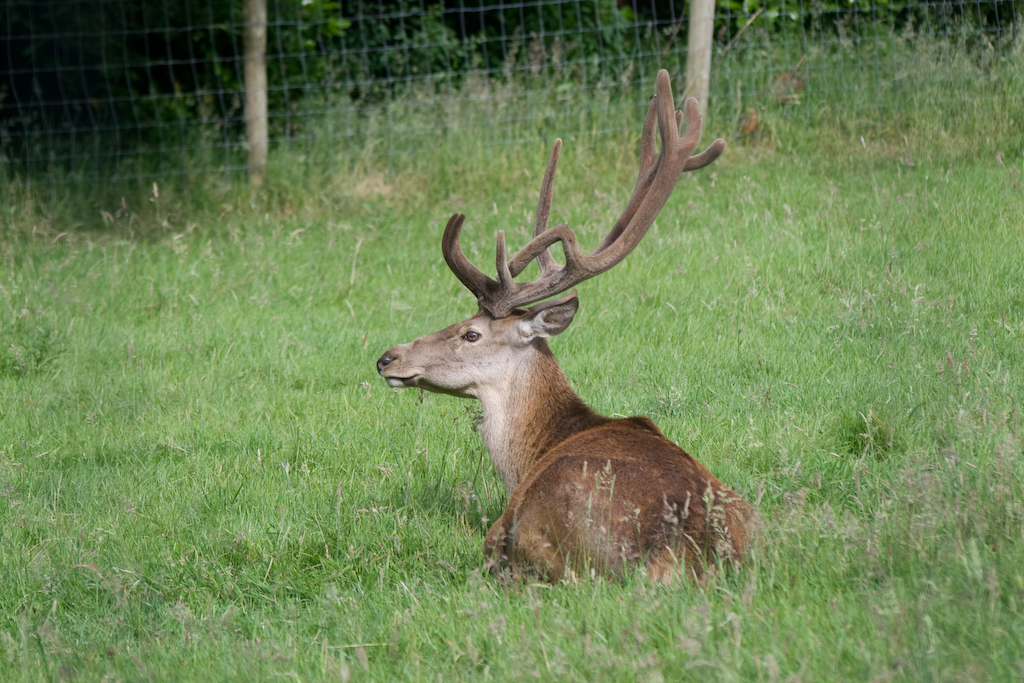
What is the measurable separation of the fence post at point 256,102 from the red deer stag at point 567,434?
604 centimetres

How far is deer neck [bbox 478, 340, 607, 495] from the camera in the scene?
4.55m

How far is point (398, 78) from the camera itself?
1144cm

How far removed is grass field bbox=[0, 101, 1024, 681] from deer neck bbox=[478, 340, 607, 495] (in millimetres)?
217

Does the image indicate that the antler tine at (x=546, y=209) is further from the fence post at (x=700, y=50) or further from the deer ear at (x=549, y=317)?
the fence post at (x=700, y=50)

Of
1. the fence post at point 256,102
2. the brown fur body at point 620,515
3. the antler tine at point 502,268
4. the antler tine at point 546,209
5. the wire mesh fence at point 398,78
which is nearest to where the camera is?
the brown fur body at point 620,515

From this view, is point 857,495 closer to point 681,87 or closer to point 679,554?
point 679,554

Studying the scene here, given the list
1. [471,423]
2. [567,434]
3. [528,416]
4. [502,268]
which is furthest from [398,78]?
[567,434]

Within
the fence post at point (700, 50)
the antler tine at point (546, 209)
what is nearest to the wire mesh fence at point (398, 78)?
the fence post at point (700, 50)

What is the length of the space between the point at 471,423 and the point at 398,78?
7.17m

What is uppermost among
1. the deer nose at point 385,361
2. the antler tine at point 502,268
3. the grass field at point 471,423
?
the antler tine at point 502,268

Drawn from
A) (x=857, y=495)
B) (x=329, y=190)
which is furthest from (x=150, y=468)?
(x=329, y=190)

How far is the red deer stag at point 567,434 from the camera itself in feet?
11.5

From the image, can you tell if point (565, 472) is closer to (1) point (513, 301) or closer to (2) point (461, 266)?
(1) point (513, 301)

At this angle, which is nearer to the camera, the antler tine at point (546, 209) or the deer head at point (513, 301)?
the deer head at point (513, 301)
